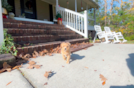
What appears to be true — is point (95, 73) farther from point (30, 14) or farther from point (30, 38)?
point (30, 14)

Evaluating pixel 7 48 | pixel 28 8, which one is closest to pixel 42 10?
pixel 28 8

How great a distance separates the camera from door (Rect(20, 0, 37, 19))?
21.5 feet

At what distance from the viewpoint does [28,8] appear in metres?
6.87

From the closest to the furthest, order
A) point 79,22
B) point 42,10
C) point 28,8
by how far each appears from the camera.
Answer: point 79,22, point 28,8, point 42,10

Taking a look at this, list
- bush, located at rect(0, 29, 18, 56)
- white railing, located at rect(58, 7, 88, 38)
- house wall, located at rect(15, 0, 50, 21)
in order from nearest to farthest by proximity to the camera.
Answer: bush, located at rect(0, 29, 18, 56) → white railing, located at rect(58, 7, 88, 38) → house wall, located at rect(15, 0, 50, 21)

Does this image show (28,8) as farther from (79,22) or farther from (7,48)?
(7,48)

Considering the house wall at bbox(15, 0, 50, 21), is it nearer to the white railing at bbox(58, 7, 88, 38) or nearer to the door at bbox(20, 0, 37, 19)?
the door at bbox(20, 0, 37, 19)

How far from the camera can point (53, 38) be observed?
3664 millimetres

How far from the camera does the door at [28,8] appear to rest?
657 cm

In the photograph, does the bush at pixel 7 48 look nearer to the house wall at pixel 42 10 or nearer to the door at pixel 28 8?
the door at pixel 28 8

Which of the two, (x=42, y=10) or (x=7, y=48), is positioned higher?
(x=42, y=10)

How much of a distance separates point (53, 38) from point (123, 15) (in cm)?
772

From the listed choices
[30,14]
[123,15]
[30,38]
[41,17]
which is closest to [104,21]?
[123,15]

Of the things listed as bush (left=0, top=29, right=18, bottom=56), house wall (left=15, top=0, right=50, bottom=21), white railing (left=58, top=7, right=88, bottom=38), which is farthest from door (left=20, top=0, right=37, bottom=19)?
bush (left=0, top=29, right=18, bottom=56)
